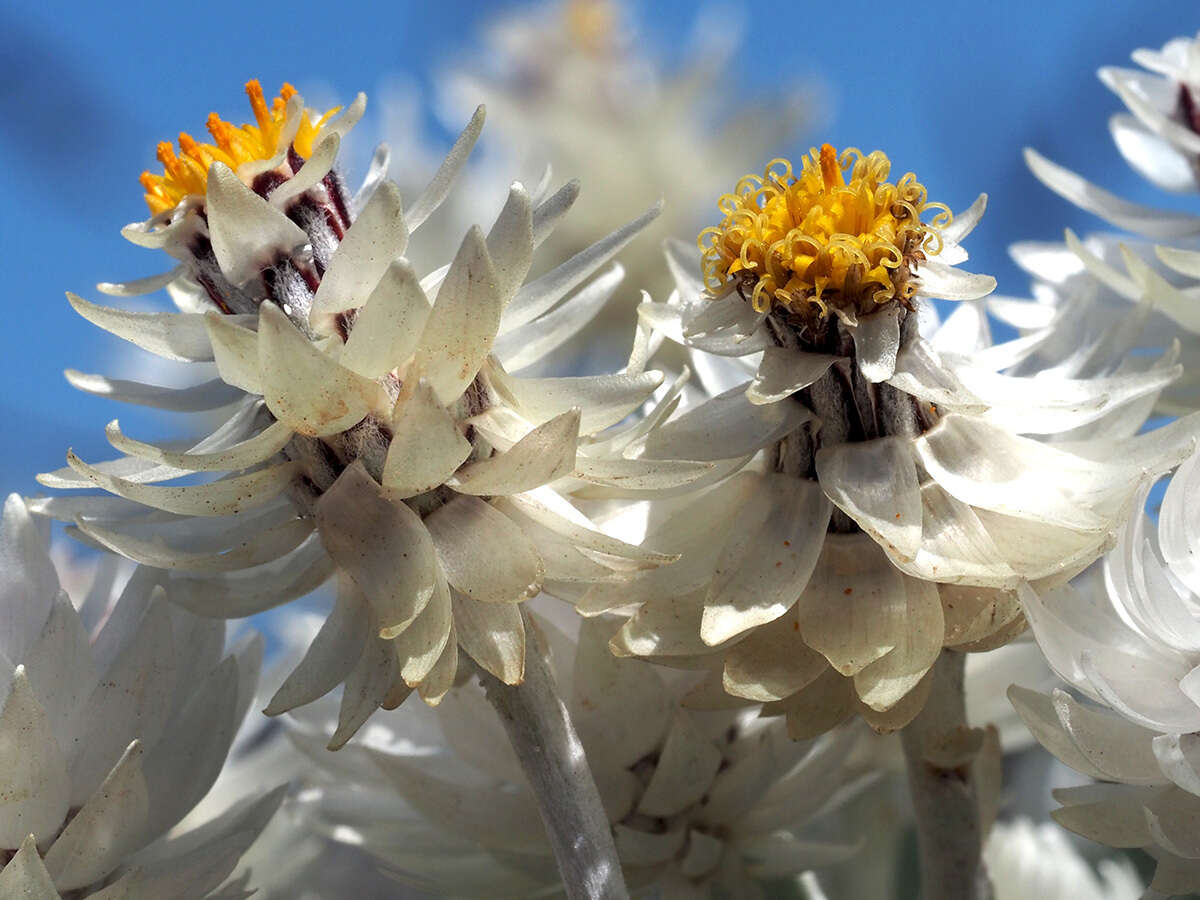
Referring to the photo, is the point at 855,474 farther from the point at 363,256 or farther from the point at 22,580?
the point at 22,580

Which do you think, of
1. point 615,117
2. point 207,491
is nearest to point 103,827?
point 207,491

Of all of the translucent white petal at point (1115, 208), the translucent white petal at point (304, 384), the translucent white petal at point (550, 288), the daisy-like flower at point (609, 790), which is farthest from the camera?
the translucent white petal at point (1115, 208)

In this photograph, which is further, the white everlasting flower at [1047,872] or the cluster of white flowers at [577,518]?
the white everlasting flower at [1047,872]

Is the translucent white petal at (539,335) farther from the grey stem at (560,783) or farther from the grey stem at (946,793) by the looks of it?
the grey stem at (946,793)

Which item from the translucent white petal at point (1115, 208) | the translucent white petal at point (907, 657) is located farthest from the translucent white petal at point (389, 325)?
the translucent white petal at point (1115, 208)

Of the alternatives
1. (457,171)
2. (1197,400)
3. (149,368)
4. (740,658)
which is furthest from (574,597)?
(149,368)

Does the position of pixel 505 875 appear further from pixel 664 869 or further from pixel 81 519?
pixel 81 519
